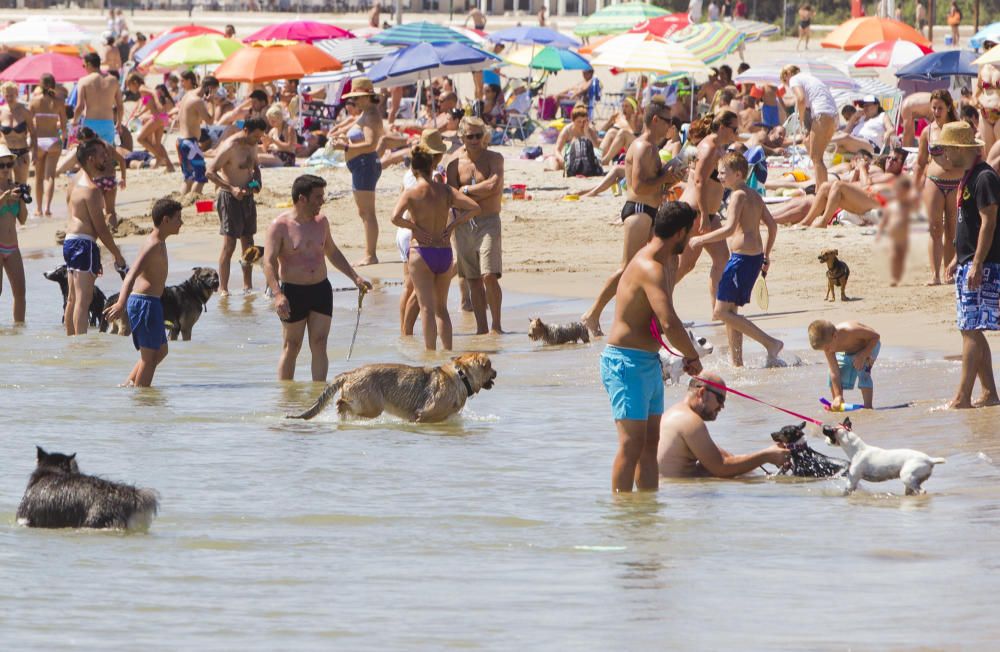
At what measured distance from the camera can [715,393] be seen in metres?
7.43

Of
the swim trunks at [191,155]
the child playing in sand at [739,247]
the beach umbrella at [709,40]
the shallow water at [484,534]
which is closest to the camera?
the shallow water at [484,534]

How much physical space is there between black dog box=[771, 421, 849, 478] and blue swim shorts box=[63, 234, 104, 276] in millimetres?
6058

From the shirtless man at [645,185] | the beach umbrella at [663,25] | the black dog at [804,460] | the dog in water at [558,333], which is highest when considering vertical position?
the beach umbrella at [663,25]

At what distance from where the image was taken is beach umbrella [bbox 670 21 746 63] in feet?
84.2

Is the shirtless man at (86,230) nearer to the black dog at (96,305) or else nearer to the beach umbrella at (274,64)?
the black dog at (96,305)

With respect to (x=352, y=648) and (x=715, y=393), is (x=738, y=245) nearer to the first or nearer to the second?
(x=715, y=393)

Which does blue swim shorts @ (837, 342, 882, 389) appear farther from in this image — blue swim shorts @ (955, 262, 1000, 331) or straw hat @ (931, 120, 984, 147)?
straw hat @ (931, 120, 984, 147)

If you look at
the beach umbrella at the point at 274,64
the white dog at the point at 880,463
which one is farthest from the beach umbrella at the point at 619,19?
the white dog at the point at 880,463

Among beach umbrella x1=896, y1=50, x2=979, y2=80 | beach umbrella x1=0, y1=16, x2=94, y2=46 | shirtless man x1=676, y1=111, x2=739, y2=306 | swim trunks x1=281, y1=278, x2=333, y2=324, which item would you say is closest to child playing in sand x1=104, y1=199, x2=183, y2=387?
swim trunks x1=281, y1=278, x2=333, y2=324

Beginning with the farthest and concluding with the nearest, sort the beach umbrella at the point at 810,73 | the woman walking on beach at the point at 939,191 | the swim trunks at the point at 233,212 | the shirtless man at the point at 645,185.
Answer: the beach umbrella at the point at 810,73, the swim trunks at the point at 233,212, the woman walking on beach at the point at 939,191, the shirtless man at the point at 645,185

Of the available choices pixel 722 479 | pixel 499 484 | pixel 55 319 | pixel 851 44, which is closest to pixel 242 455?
pixel 499 484

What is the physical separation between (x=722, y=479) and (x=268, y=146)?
58.8 feet

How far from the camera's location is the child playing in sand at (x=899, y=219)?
9.43 ft

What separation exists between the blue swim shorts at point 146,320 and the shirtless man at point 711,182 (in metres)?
3.82
